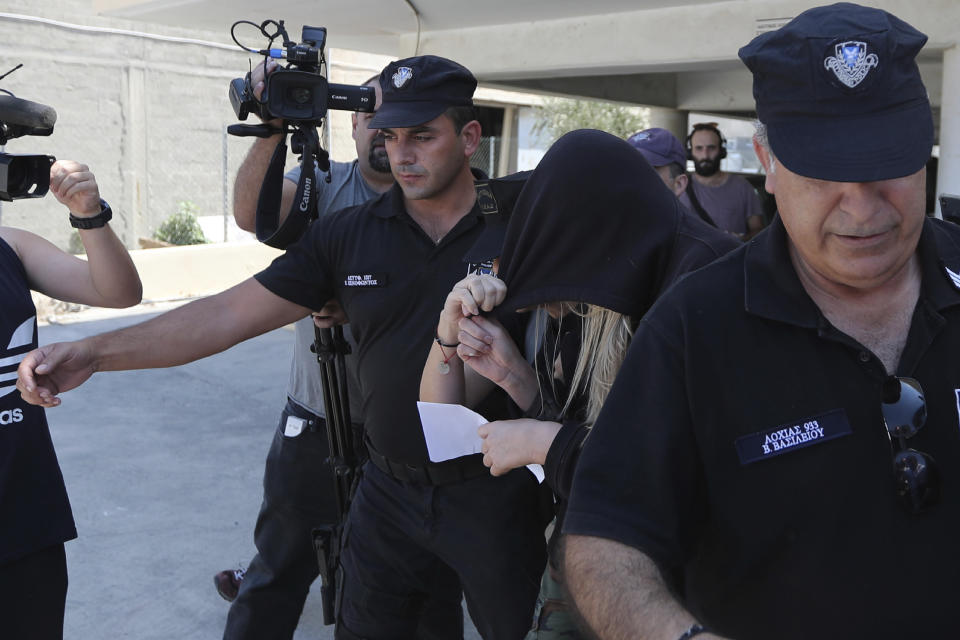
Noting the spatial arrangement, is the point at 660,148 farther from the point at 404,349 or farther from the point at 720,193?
the point at 404,349

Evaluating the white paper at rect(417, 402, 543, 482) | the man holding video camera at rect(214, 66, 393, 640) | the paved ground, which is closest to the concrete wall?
the paved ground

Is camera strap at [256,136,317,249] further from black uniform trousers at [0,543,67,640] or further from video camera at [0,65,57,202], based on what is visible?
black uniform trousers at [0,543,67,640]

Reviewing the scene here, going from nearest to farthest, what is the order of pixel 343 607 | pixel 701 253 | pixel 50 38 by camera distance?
pixel 701 253
pixel 343 607
pixel 50 38

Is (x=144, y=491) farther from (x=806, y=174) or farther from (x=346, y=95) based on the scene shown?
(x=806, y=174)

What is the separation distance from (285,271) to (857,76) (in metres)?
1.84

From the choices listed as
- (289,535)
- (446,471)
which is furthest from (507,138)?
(446,471)

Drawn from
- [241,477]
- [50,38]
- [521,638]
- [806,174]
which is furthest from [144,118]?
[806,174]

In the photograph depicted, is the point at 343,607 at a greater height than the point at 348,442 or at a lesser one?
lesser

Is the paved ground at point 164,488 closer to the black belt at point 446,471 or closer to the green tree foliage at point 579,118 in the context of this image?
the black belt at point 446,471

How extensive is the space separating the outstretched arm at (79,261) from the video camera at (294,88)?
0.53 metres

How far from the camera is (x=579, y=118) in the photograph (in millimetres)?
18250

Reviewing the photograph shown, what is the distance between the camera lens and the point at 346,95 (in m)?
3.00

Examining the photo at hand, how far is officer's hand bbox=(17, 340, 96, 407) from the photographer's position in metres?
2.24

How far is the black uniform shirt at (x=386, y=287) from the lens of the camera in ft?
8.70
